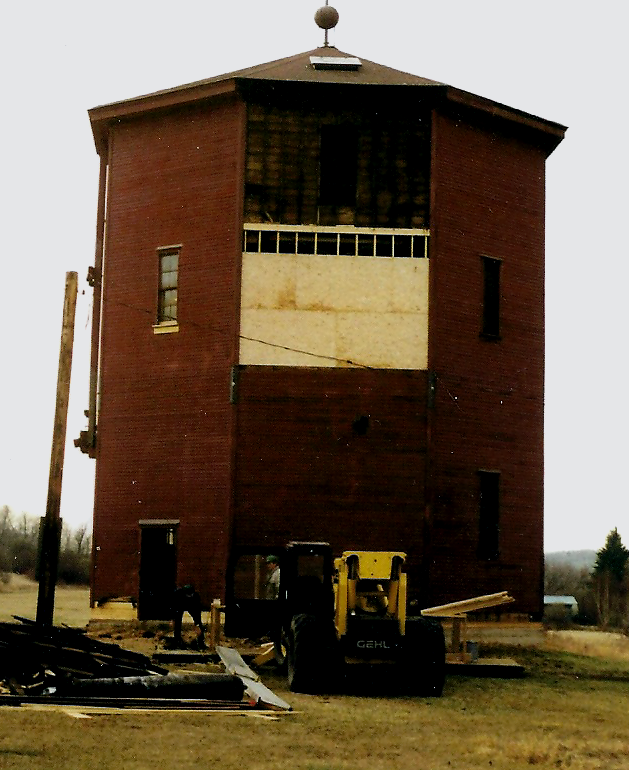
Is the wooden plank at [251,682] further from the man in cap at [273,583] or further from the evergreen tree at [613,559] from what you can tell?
the evergreen tree at [613,559]

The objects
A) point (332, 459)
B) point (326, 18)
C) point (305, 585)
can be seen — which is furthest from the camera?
point (326, 18)

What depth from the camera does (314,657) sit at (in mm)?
19578

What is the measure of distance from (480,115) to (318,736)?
20201 millimetres

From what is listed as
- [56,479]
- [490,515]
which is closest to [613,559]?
[490,515]

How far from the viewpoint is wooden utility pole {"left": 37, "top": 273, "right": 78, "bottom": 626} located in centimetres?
2467

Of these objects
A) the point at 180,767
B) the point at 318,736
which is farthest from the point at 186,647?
the point at 180,767

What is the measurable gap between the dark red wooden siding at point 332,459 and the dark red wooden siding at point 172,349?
64cm

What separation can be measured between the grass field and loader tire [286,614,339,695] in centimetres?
33

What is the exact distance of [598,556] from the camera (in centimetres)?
11919

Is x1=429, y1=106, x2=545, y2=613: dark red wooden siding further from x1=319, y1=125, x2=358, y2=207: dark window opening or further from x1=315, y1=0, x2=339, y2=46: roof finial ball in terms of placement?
x1=315, y1=0, x2=339, y2=46: roof finial ball

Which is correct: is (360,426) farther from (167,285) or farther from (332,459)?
(167,285)

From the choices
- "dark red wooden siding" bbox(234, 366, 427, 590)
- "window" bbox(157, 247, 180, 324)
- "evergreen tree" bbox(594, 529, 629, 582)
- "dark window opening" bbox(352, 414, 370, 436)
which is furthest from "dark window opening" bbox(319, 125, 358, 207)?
"evergreen tree" bbox(594, 529, 629, 582)

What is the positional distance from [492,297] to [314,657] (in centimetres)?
1464

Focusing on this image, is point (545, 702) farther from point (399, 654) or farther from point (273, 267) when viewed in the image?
point (273, 267)
